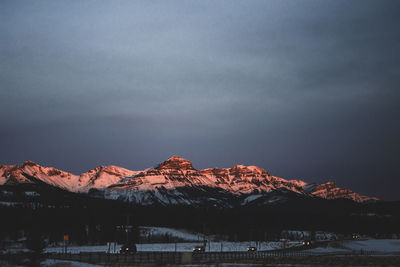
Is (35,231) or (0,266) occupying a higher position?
(35,231)

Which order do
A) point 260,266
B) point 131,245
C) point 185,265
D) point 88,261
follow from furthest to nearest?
point 131,245 < point 88,261 < point 185,265 < point 260,266

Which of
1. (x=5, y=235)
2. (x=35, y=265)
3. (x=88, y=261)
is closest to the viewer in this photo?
(x=35, y=265)

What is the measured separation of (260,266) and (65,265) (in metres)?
27.1

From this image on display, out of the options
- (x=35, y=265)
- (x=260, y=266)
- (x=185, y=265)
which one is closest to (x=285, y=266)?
(x=260, y=266)

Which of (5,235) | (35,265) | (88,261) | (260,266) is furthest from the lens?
(5,235)

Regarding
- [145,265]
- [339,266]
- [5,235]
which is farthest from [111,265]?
[5,235]

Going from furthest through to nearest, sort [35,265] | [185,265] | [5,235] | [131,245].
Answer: [5,235] → [131,245] → [185,265] → [35,265]

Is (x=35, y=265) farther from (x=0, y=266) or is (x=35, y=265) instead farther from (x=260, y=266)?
(x=260, y=266)

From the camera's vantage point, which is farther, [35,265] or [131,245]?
[131,245]

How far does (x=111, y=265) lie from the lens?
71.1m

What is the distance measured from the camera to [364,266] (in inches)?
2625

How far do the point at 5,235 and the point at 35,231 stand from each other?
150m

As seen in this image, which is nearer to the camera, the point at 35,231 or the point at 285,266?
the point at 35,231

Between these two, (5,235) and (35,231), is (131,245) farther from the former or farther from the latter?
(5,235)
